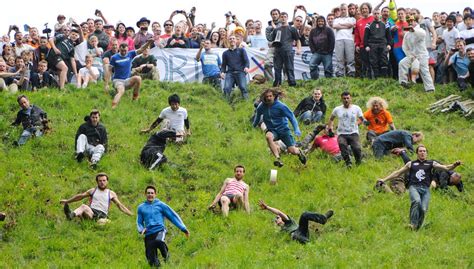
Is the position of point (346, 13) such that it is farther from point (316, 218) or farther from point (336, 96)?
point (316, 218)

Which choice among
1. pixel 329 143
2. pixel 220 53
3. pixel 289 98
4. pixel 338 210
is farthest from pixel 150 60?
pixel 338 210


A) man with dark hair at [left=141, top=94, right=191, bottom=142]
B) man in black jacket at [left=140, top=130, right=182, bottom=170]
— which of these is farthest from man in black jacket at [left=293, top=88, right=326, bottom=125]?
man in black jacket at [left=140, top=130, right=182, bottom=170]

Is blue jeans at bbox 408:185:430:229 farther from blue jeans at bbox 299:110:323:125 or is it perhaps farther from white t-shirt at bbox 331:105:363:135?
blue jeans at bbox 299:110:323:125

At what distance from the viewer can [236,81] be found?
26.5m

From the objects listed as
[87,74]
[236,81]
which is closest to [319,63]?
[236,81]

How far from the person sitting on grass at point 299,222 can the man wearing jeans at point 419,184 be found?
1573 millimetres

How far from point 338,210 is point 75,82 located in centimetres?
1145

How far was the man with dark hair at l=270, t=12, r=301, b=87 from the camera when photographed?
87.7 feet

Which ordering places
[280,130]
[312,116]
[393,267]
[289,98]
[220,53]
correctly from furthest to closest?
1. [220,53]
2. [289,98]
3. [312,116]
4. [280,130]
5. [393,267]

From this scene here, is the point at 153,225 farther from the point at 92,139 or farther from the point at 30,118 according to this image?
the point at 30,118

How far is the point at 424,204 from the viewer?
17234 mm

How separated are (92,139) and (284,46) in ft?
25.5

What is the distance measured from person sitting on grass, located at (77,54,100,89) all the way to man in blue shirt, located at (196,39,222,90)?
3155 millimetres

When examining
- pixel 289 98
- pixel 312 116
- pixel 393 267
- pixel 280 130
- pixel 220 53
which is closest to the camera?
pixel 393 267
